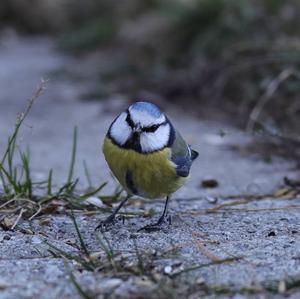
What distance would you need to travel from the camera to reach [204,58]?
639 centimetres

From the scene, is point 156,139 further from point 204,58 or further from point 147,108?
point 204,58

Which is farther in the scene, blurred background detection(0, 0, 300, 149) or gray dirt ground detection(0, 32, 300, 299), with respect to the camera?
blurred background detection(0, 0, 300, 149)

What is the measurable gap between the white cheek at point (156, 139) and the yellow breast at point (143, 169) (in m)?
0.03

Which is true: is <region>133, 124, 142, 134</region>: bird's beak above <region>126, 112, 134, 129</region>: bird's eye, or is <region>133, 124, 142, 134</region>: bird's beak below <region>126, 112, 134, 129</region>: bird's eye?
below

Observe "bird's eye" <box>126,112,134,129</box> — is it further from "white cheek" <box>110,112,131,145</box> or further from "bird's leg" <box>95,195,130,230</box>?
"bird's leg" <box>95,195,130,230</box>

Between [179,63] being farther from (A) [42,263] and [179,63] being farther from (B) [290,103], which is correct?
(A) [42,263]

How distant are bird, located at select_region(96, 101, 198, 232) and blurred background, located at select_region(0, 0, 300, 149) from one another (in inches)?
61.0

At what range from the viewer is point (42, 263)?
2.58 m

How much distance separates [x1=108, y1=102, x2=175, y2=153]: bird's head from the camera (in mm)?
3012

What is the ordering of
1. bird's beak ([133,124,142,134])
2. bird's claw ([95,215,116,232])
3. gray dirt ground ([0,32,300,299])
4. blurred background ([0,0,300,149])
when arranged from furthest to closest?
blurred background ([0,0,300,149])
bird's claw ([95,215,116,232])
bird's beak ([133,124,142,134])
gray dirt ground ([0,32,300,299])

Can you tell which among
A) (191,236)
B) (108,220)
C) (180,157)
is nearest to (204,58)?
(180,157)

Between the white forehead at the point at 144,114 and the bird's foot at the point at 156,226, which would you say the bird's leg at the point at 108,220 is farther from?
the white forehead at the point at 144,114

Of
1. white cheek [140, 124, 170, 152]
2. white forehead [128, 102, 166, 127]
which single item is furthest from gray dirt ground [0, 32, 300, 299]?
white forehead [128, 102, 166, 127]

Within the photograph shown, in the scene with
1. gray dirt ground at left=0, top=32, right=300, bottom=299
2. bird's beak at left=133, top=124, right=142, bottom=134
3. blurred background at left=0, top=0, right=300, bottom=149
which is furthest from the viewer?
blurred background at left=0, top=0, right=300, bottom=149
